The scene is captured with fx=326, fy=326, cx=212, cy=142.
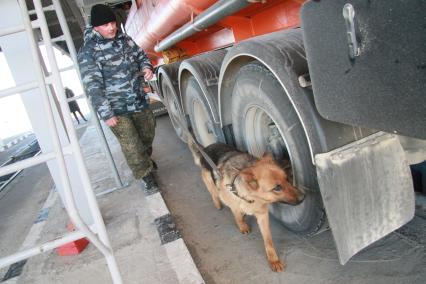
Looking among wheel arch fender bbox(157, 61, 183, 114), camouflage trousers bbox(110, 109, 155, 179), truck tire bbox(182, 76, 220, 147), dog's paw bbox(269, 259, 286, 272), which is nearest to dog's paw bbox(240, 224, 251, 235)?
dog's paw bbox(269, 259, 286, 272)

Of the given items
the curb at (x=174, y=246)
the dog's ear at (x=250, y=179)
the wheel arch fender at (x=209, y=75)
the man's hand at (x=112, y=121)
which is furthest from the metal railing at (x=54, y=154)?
the man's hand at (x=112, y=121)

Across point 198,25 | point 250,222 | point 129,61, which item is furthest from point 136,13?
point 250,222

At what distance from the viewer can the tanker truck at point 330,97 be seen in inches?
35.7

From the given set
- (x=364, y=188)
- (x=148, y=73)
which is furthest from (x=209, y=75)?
(x=364, y=188)

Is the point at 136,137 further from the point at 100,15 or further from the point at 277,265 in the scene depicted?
the point at 277,265

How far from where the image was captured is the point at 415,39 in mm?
822

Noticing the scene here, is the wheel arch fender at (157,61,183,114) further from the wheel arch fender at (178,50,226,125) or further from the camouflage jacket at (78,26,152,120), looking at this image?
the wheel arch fender at (178,50,226,125)

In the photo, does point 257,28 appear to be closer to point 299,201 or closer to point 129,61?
point 299,201

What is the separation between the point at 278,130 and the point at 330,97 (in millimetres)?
1018

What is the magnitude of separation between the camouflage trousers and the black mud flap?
256 centimetres

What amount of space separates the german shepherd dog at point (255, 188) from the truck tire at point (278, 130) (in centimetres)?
10

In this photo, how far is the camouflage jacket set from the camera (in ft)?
10.8

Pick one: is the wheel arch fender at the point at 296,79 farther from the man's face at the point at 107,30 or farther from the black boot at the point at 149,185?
the black boot at the point at 149,185

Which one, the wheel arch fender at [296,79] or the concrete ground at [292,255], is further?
the concrete ground at [292,255]
